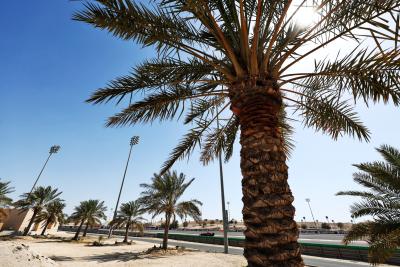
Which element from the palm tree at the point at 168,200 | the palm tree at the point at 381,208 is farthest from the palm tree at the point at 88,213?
the palm tree at the point at 381,208

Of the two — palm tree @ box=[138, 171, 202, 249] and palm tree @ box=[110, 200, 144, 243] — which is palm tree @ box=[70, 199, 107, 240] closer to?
palm tree @ box=[110, 200, 144, 243]

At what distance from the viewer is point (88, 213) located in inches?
1463

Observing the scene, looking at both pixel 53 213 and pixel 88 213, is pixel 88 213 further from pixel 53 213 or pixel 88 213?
pixel 53 213

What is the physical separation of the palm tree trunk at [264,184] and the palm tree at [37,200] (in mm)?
42523

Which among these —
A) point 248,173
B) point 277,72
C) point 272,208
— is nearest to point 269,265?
A: point 272,208

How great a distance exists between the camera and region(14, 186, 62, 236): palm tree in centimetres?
3675

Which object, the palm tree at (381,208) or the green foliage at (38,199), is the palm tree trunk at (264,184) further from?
the green foliage at (38,199)

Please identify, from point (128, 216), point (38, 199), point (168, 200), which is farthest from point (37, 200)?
point (168, 200)

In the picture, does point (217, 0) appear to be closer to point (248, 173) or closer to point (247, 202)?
point (248, 173)

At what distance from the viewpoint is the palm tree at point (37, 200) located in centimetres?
3675

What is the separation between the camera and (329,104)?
6.66m

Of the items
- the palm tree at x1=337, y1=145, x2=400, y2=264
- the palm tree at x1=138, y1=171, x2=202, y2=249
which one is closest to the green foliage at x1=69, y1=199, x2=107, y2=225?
the palm tree at x1=138, y1=171, x2=202, y2=249

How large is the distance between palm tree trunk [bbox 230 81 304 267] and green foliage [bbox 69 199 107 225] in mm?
38639

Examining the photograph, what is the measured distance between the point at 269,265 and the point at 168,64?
515 cm
